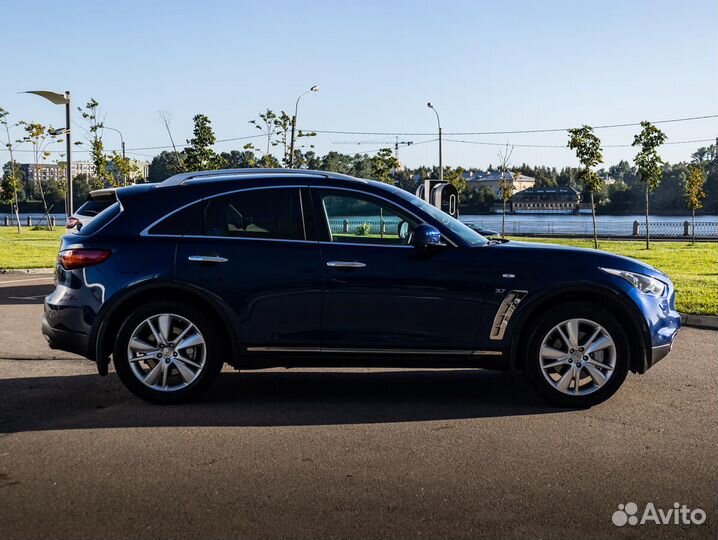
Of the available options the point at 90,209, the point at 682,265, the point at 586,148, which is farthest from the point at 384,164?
the point at 90,209

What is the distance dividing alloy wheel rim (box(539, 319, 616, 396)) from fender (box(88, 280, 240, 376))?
227cm

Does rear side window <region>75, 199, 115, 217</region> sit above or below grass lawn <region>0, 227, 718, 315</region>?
above

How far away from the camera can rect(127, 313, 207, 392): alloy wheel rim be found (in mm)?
6383

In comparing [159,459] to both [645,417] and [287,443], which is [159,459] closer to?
[287,443]

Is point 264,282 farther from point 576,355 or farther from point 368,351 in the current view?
point 576,355

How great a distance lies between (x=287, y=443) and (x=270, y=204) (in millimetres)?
1965

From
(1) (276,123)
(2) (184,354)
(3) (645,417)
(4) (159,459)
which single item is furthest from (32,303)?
(1) (276,123)

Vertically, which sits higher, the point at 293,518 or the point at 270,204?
the point at 270,204

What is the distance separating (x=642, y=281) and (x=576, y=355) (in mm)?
768

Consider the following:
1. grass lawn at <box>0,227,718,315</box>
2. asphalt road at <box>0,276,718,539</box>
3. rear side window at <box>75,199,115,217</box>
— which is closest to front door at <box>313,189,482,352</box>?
asphalt road at <box>0,276,718,539</box>

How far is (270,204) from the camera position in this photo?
661cm

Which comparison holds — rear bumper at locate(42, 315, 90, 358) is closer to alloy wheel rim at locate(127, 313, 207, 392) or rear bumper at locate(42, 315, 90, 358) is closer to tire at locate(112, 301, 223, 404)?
tire at locate(112, 301, 223, 404)

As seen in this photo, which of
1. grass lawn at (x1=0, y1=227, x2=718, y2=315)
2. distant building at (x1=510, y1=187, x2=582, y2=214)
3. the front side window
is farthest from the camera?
distant building at (x1=510, y1=187, x2=582, y2=214)

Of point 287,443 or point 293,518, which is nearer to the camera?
point 293,518
